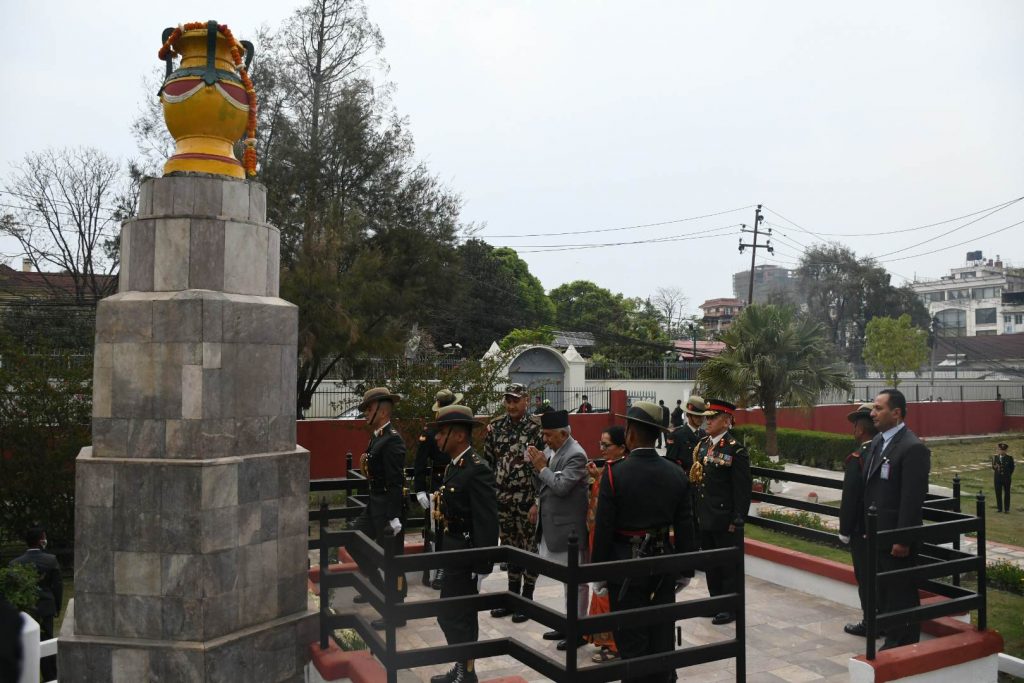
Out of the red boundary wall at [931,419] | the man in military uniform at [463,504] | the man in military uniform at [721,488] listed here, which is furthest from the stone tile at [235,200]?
the red boundary wall at [931,419]

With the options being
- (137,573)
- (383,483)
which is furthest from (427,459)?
(137,573)

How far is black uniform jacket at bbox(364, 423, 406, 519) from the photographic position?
676 cm

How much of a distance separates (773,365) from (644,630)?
1546 centimetres

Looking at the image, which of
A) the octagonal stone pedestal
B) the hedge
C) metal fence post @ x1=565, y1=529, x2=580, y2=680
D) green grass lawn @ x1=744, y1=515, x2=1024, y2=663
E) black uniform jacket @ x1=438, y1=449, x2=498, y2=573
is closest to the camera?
metal fence post @ x1=565, y1=529, x2=580, y2=680

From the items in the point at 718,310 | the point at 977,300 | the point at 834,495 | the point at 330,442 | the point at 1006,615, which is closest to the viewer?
the point at 1006,615

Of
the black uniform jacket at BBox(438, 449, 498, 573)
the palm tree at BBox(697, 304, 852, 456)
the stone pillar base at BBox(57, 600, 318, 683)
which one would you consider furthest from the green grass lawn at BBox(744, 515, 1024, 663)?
the palm tree at BBox(697, 304, 852, 456)

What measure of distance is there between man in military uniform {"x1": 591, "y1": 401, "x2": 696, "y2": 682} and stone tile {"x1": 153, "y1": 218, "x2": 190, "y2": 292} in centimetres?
323

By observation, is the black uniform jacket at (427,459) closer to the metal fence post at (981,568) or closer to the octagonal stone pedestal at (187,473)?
the octagonal stone pedestal at (187,473)

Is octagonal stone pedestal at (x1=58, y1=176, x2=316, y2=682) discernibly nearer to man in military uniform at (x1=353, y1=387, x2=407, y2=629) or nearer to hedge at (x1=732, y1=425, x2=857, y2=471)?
man in military uniform at (x1=353, y1=387, x2=407, y2=629)

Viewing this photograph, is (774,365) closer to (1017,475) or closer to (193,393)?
(1017,475)

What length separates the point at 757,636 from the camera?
629cm

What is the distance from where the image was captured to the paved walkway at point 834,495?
10547 mm

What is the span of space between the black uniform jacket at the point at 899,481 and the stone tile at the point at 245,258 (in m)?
4.79

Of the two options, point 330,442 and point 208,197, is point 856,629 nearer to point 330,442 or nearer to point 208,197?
point 208,197
